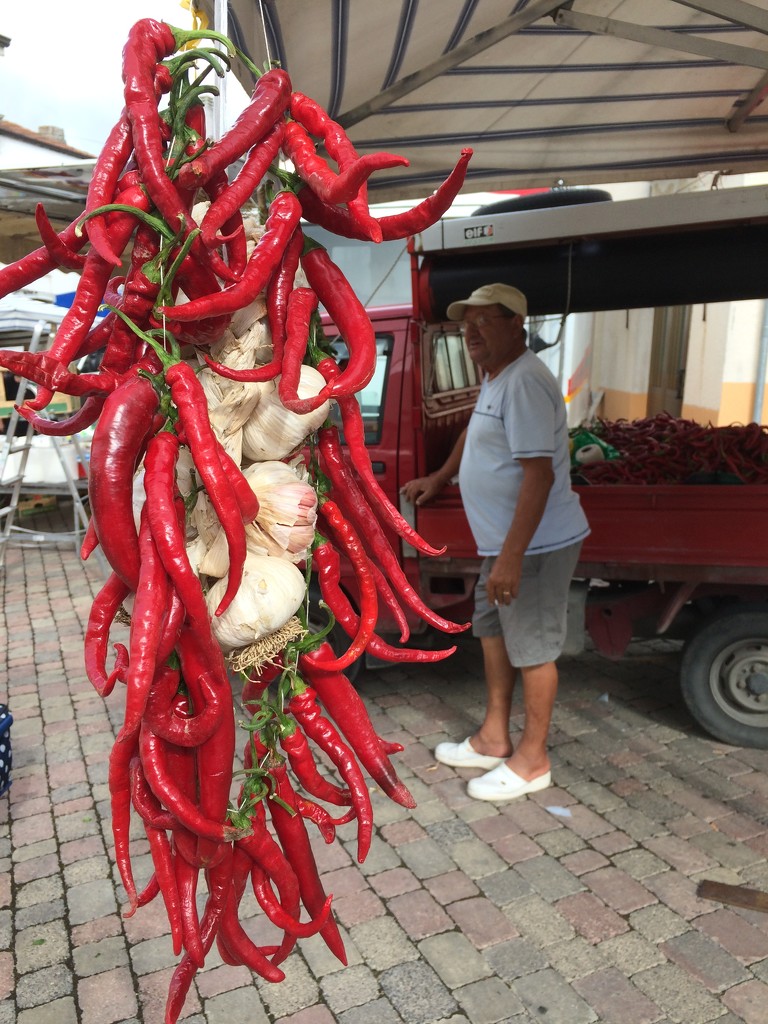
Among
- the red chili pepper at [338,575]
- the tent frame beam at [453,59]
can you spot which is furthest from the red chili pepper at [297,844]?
the tent frame beam at [453,59]

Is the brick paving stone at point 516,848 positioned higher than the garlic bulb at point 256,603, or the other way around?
the garlic bulb at point 256,603

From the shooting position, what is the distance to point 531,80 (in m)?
3.28

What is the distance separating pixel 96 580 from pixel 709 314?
842 cm

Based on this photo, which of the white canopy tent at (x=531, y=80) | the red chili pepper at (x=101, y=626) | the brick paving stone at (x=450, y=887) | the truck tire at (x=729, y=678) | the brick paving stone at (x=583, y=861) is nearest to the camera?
the red chili pepper at (x=101, y=626)

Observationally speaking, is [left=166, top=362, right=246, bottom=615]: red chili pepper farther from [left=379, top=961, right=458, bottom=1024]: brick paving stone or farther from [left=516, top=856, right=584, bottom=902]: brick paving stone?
[left=516, top=856, right=584, bottom=902]: brick paving stone

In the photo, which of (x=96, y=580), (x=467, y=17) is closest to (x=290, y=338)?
(x=467, y=17)

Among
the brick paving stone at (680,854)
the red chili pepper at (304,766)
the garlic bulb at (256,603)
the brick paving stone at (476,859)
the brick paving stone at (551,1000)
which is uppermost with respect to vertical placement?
the garlic bulb at (256,603)

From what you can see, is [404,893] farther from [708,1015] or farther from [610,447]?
[610,447]

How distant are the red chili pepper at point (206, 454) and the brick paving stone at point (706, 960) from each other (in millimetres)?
2547

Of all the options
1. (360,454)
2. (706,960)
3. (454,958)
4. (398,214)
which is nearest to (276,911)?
(360,454)

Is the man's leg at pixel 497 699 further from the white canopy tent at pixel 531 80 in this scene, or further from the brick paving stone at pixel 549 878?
the white canopy tent at pixel 531 80

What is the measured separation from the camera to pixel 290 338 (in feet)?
3.73

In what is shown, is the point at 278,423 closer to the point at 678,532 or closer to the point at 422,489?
the point at 422,489

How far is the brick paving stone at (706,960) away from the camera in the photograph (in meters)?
2.60
